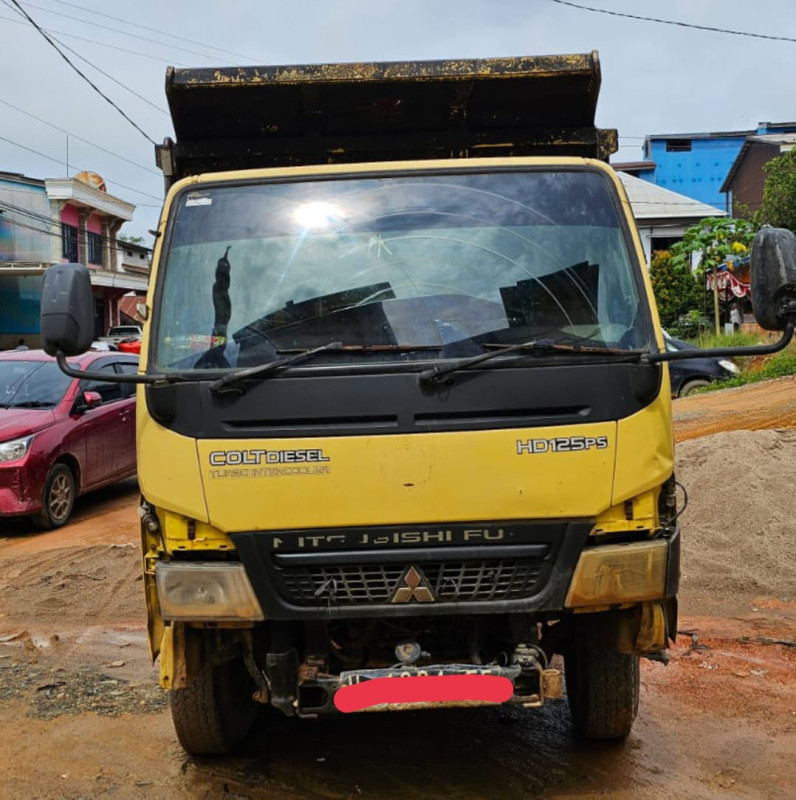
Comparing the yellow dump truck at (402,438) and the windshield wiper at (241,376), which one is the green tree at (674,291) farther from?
the windshield wiper at (241,376)

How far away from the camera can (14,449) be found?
332 inches

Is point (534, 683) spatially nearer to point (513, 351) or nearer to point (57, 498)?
point (513, 351)

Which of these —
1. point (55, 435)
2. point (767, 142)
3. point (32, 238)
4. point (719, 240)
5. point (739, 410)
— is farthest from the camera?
point (32, 238)

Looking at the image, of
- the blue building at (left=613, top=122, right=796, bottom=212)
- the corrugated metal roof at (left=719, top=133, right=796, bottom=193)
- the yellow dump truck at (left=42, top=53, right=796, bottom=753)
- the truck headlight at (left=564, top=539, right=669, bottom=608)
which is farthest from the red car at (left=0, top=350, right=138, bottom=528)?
the blue building at (left=613, top=122, right=796, bottom=212)

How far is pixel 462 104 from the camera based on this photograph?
4645 mm

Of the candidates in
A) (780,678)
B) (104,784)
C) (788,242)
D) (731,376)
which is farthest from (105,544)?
(731,376)

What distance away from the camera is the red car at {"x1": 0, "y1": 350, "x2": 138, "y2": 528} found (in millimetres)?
8424

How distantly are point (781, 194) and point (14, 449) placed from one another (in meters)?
19.8

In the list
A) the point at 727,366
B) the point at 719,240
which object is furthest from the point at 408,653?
the point at 719,240

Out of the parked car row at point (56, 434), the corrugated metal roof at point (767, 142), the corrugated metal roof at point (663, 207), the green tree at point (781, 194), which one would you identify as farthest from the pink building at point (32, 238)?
the parked car row at point (56, 434)

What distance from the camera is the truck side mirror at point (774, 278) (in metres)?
3.41

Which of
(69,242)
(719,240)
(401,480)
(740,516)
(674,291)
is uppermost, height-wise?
(69,242)

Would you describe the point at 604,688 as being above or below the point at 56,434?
below

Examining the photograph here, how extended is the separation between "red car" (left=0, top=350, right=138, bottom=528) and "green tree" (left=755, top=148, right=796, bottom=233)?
58.3ft
